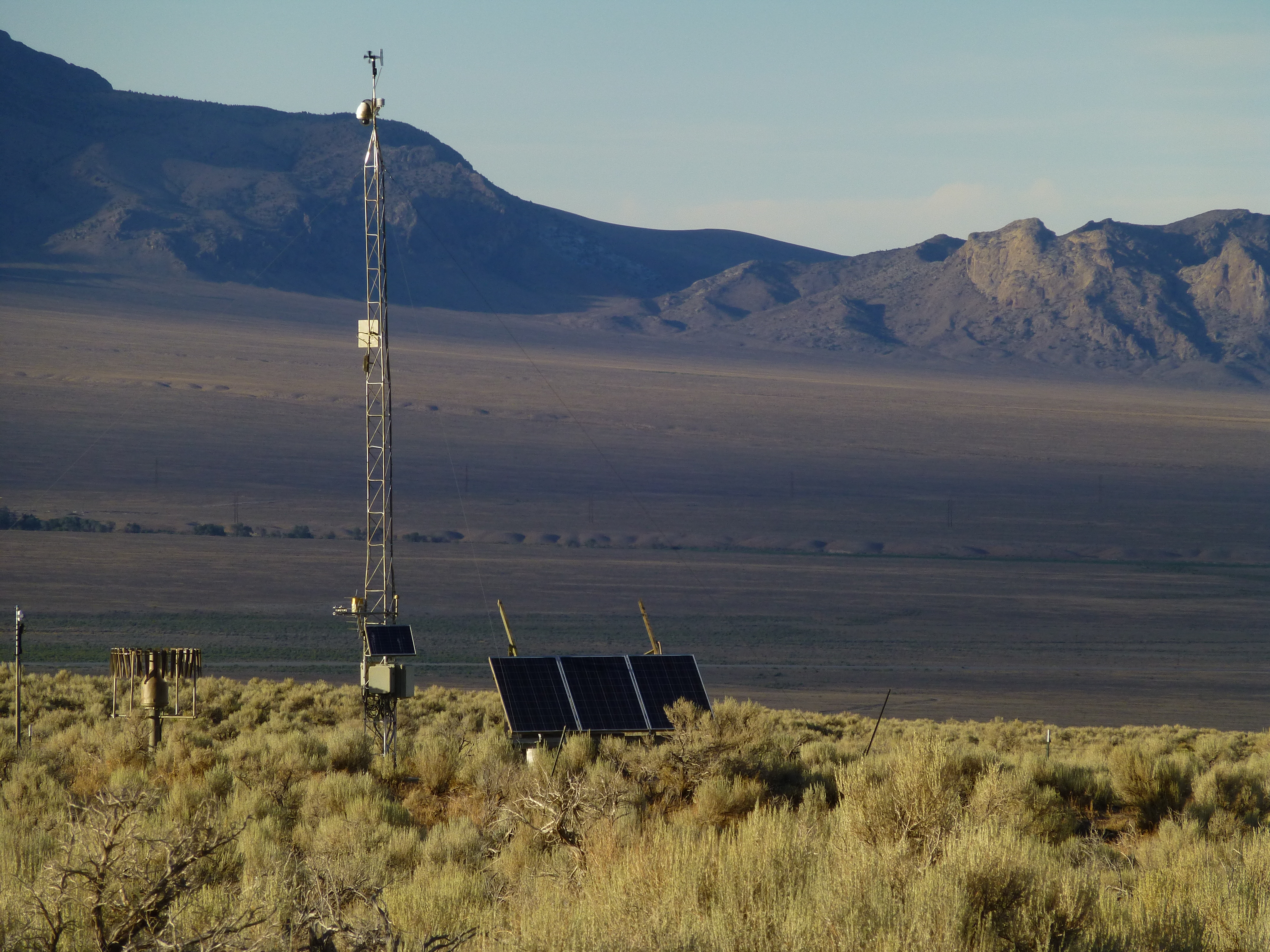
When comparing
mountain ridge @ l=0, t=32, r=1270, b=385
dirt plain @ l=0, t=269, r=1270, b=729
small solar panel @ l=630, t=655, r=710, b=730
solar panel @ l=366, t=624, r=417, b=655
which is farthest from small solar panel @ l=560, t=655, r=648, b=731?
mountain ridge @ l=0, t=32, r=1270, b=385

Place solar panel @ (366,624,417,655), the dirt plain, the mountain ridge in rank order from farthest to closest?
1. the mountain ridge
2. the dirt plain
3. solar panel @ (366,624,417,655)

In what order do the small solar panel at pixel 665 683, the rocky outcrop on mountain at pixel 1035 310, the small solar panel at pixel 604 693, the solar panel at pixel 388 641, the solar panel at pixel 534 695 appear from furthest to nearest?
the rocky outcrop on mountain at pixel 1035 310 → the solar panel at pixel 388 641 → the small solar panel at pixel 665 683 → the small solar panel at pixel 604 693 → the solar panel at pixel 534 695

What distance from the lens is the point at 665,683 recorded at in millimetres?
16484

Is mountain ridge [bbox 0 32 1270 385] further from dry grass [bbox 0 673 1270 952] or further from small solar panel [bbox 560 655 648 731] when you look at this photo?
dry grass [bbox 0 673 1270 952]

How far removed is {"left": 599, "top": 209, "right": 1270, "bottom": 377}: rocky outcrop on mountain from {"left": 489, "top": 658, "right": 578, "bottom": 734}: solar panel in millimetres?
153500

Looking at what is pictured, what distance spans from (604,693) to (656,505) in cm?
7034

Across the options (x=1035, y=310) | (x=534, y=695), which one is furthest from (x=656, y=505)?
(x=1035, y=310)

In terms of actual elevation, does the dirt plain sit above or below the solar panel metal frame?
below

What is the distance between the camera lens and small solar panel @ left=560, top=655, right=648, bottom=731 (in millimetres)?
15453

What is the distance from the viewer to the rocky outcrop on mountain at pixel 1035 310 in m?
170

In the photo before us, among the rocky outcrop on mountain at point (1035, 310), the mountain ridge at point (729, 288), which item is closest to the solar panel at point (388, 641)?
the mountain ridge at point (729, 288)

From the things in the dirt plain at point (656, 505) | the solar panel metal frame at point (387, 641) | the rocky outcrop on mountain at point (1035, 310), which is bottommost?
the dirt plain at point (656, 505)

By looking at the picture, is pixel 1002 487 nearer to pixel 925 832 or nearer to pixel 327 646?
pixel 327 646

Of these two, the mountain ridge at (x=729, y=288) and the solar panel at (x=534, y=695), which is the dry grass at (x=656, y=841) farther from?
the mountain ridge at (x=729, y=288)
